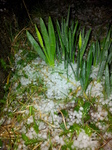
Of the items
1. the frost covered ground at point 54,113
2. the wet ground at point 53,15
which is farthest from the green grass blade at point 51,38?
the wet ground at point 53,15

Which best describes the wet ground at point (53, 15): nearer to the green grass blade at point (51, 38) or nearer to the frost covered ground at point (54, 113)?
the frost covered ground at point (54, 113)

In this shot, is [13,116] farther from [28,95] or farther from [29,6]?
[29,6]

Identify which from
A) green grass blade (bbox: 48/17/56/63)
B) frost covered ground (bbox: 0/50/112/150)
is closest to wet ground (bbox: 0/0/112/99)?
frost covered ground (bbox: 0/50/112/150)

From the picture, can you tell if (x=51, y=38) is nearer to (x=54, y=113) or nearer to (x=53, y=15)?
(x=54, y=113)

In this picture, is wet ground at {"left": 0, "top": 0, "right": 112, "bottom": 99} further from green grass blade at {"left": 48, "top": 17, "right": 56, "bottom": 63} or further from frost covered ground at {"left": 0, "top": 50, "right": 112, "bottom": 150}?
green grass blade at {"left": 48, "top": 17, "right": 56, "bottom": 63}

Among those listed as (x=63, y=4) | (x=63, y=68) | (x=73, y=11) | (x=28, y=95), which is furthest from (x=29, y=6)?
(x=28, y=95)

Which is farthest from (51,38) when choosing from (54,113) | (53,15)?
(53,15)

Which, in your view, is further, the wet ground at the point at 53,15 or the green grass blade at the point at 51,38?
the wet ground at the point at 53,15
